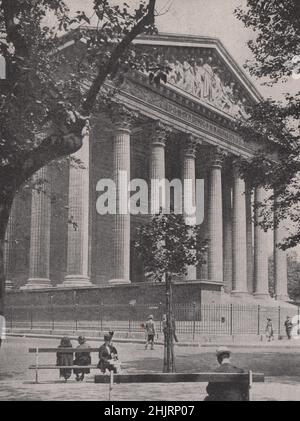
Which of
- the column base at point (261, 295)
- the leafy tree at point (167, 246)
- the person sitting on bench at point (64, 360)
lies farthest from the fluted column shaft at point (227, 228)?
the person sitting on bench at point (64, 360)

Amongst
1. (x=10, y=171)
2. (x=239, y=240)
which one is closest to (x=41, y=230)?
(x=239, y=240)

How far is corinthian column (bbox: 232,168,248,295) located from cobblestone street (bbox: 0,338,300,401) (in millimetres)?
21808

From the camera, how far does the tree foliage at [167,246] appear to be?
64.8ft

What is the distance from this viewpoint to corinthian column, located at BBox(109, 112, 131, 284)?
1607 inches

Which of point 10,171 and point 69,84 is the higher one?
point 69,84

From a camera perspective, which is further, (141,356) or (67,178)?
(67,178)

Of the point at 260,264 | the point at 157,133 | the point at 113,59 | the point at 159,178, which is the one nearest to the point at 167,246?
the point at 113,59

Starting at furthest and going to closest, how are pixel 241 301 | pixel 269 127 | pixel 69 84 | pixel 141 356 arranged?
pixel 241 301 < pixel 141 356 < pixel 269 127 < pixel 69 84

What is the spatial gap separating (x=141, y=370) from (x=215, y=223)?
3157 centimetres

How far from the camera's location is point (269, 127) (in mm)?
22891

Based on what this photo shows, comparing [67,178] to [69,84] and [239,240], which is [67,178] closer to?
[239,240]

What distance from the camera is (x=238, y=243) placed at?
54625 millimetres

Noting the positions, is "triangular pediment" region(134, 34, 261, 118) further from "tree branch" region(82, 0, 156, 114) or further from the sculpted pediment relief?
"tree branch" region(82, 0, 156, 114)
